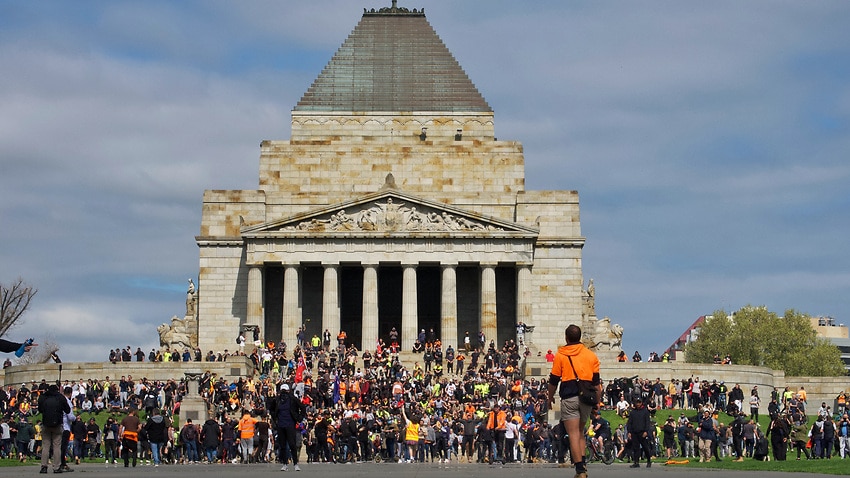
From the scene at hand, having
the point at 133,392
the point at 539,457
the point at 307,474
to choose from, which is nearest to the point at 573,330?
the point at 307,474

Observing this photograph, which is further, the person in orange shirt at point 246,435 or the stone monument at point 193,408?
the stone monument at point 193,408

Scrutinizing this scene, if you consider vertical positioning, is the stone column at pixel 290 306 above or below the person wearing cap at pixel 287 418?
above

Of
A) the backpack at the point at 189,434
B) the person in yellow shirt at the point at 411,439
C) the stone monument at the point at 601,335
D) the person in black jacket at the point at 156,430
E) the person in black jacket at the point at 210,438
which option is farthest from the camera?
the stone monument at the point at 601,335

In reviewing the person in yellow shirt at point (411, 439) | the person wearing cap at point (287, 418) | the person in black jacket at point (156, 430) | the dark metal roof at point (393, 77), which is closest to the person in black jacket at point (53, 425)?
the person wearing cap at point (287, 418)

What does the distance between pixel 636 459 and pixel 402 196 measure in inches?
1721

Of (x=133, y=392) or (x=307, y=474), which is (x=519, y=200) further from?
(x=307, y=474)

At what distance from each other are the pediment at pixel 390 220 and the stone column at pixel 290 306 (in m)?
2.10

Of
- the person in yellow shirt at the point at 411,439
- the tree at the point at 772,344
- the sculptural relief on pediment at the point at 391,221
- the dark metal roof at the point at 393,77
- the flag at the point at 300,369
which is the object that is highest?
the dark metal roof at the point at 393,77

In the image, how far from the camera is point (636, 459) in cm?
3441

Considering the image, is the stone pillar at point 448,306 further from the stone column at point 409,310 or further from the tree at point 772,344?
the tree at point 772,344

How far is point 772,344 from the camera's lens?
113m

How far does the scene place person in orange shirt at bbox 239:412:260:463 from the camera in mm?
43469

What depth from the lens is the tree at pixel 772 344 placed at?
110600 millimetres

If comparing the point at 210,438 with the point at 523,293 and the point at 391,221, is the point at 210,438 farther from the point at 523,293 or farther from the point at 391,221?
the point at 523,293
